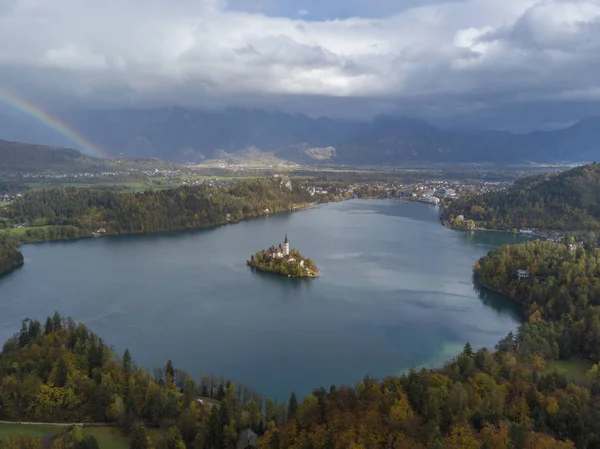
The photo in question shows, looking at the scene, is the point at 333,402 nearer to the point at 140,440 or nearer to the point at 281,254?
the point at 140,440

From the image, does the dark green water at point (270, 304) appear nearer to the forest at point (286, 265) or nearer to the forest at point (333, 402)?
the forest at point (286, 265)

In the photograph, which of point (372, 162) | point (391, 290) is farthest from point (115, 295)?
point (372, 162)

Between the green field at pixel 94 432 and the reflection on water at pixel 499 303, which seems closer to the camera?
the green field at pixel 94 432

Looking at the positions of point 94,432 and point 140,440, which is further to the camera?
point 94,432

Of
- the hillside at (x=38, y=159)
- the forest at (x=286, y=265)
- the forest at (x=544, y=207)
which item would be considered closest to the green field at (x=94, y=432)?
the forest at (x=286, y=265)

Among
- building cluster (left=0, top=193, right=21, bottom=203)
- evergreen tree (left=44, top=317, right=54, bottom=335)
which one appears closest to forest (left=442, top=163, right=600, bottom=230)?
evergreen tree (left=44, top=317, right=54, bottom=335)

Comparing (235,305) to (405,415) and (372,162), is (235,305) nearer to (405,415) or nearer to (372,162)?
(405,415)

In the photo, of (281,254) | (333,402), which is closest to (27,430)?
(333,402)

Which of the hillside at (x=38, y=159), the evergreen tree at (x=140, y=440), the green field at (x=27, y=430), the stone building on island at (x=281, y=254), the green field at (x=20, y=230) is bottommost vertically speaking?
the green field at (x=27, y=430)
